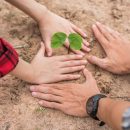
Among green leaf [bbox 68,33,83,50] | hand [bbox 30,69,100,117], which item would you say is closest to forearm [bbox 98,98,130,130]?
hand [bbox 30,69,100,117]

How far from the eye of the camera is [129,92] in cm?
201

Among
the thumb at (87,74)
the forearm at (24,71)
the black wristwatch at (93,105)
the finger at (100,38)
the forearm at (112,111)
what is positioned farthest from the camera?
the finger at (100,38)

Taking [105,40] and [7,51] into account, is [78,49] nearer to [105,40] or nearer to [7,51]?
[105,40]

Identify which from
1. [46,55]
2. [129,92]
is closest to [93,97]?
[129,92]

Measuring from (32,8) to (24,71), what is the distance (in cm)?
43

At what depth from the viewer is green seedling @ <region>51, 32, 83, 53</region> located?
80.7 inches

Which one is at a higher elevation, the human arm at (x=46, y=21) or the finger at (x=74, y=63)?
the human arm at (x=46, y=21)

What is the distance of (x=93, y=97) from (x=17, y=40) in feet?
2.08

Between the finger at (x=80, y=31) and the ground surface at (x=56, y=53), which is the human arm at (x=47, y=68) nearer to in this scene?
the ground surface at (x=56, y=53)

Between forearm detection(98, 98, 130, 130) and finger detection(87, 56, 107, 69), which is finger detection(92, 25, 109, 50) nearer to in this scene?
finger detection(87, 56, 107, 69)

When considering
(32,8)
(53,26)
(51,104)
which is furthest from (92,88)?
(32,8)

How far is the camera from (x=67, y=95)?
6.37 feet

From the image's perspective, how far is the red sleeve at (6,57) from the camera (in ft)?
5.61

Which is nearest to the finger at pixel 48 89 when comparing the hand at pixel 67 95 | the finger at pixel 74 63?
the hand at pixel 67 95
